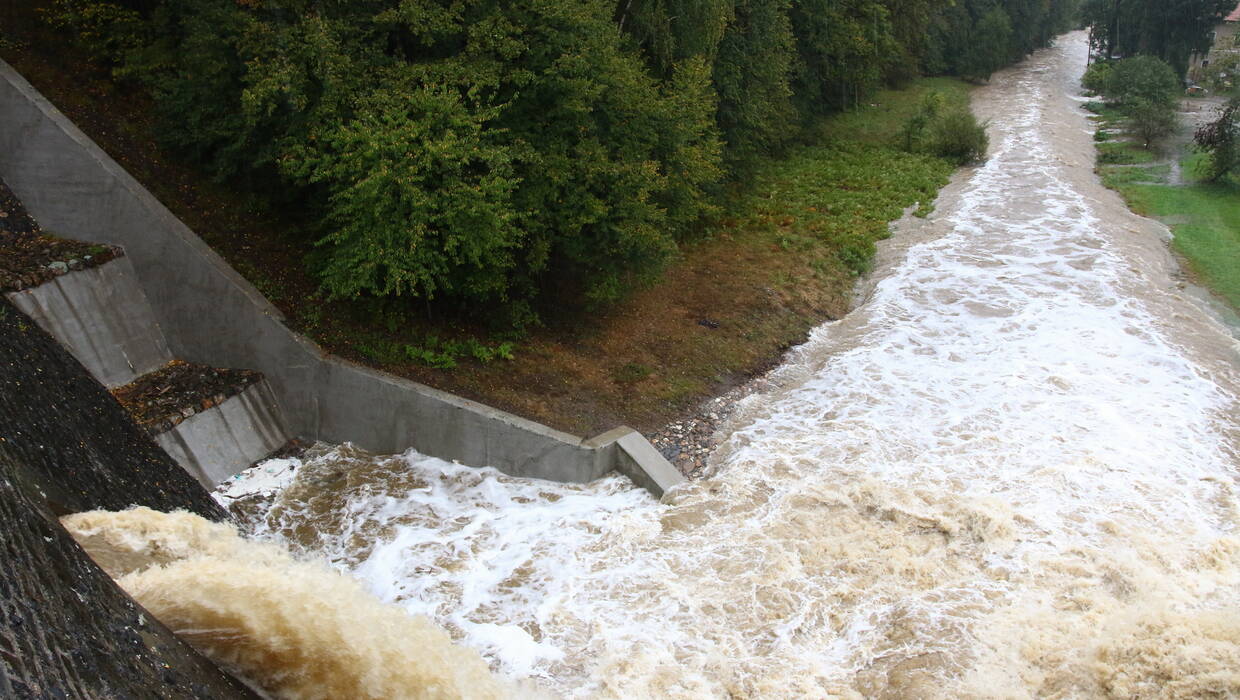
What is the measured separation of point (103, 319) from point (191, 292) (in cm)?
117

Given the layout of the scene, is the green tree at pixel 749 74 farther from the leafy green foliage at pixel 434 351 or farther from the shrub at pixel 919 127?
the leafy green foliage at pixel 434 351

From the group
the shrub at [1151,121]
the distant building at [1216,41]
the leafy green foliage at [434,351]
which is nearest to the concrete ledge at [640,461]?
the leafy green foliage at [434,351]

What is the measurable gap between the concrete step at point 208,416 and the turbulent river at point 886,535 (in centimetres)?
91

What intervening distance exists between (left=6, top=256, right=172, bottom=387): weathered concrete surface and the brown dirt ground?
1.45 meters

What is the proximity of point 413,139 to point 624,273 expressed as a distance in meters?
4.46

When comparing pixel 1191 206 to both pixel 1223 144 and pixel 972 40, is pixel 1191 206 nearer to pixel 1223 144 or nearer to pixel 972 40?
pixel 1223 144

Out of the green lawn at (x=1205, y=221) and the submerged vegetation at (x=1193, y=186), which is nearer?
the green lawn at (x=1205, y=221)

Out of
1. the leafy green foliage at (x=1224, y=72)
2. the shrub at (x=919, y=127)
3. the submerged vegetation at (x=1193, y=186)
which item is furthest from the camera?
the shrub at (x=919, y=127)

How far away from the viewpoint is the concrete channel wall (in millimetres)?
→ 11719

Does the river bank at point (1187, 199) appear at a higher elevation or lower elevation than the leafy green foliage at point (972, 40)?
lower

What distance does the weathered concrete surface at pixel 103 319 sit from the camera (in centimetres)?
1078

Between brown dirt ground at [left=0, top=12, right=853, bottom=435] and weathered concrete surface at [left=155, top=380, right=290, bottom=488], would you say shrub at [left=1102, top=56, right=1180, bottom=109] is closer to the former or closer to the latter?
brown dirt ground at [left=0, top=12, right=853, bottom=435]

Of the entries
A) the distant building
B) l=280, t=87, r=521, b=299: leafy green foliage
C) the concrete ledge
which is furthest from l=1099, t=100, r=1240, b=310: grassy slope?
the distant building

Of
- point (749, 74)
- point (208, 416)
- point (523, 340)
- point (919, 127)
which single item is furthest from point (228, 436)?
point (919, 127)
